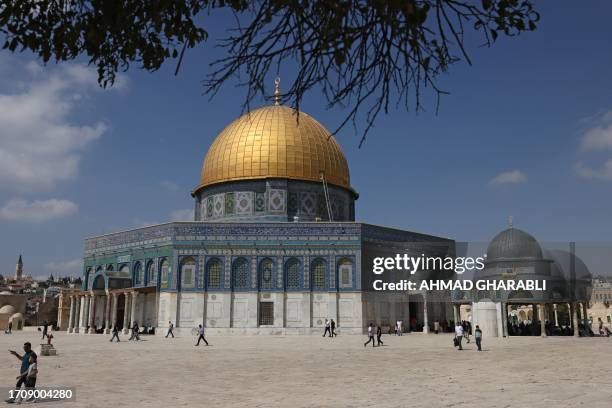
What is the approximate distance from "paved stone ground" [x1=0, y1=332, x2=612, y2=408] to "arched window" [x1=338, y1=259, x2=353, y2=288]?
43.9ft

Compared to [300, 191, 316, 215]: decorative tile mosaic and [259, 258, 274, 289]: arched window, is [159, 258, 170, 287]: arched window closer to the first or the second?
[259, 258, 274, 289]: arched window

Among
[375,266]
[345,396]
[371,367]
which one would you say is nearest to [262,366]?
[371,367]

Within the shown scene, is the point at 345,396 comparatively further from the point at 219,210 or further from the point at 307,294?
the point at 219,210

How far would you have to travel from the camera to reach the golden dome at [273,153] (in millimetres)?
35281

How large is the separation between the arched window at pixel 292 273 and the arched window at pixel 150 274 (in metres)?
7.59

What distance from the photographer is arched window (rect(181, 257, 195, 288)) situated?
3108 cm

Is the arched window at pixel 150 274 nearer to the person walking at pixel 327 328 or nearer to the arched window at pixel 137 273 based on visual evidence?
the arched window at pixel 137 273

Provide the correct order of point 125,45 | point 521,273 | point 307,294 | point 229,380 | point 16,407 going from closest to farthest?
point 125,45
point 16,407
point 229,380
point 307,294
point 521,273

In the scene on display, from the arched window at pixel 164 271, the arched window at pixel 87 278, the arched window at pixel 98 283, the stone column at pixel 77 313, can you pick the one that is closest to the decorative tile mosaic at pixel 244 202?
the arched window at pixel 164 271

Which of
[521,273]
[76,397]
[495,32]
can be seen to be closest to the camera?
[495,32]

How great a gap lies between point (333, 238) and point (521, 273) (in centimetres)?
1130

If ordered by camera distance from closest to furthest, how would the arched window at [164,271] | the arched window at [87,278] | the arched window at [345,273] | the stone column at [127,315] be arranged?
the arched window at [345,273]
the arched window at [164,271]
the stone column at [127,315]
the arched window at [87,278]

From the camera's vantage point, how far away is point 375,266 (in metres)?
32.5

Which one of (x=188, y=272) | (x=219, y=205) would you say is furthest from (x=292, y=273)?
(x=219, y=205)
